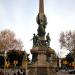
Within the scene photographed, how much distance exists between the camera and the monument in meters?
40.6

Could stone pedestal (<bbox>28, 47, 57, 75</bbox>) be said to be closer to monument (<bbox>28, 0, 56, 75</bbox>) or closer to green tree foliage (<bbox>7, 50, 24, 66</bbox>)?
monument (<bbox>28, 0, 56, 75</bbox>)

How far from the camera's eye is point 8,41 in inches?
3046

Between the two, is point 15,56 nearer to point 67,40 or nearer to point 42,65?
point 67,40

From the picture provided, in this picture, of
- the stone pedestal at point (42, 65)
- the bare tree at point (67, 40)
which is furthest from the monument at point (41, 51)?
the bare tree at point (67, 40)

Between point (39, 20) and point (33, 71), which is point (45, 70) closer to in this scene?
point (33, 71)

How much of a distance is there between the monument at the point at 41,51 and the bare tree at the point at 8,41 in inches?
1324

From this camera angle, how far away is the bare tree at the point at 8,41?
252ft

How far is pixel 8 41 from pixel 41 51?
36.9 metres

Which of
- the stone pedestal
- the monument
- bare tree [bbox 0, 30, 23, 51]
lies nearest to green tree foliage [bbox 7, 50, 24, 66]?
bare tree [bbox 0, 30, 23, 51]

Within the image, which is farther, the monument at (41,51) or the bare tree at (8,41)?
the bare tree at (8,41)

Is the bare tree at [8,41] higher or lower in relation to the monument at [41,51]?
higher

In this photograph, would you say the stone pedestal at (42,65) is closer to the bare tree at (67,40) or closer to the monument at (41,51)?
the monument at (41,51)

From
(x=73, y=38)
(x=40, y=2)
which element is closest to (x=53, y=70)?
(x=40, y=2)

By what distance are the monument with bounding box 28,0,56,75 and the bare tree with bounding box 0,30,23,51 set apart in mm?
33639
